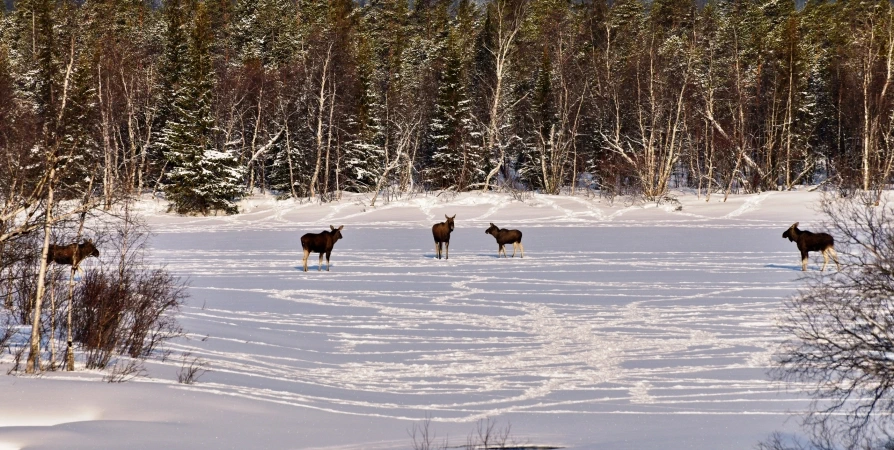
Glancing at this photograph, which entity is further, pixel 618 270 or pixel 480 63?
pixel 480 63

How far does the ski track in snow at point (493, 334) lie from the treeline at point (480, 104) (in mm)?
22645

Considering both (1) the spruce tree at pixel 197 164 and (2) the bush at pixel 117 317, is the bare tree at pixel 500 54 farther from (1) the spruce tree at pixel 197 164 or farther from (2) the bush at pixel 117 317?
(2) the bush at pixel 117 317

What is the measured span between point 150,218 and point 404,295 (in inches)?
1100

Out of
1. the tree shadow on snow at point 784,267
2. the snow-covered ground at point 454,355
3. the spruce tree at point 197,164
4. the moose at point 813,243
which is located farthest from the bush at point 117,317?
the spruce tree at point 197,164

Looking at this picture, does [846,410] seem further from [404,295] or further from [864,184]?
[864,184]

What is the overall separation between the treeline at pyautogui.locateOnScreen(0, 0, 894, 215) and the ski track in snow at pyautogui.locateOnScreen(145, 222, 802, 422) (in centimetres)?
2265

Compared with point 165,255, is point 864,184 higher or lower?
higher

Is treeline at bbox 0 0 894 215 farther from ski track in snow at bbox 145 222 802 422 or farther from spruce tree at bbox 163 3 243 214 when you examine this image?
ski track in snow at bbox 145 222 802 422

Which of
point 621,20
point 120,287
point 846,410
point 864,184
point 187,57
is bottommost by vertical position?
point 846,410

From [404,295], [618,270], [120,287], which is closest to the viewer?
[120,287]

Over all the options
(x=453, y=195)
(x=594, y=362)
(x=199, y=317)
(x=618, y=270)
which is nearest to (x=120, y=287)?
(x=199, y=317)

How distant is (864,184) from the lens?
43719 millimetres

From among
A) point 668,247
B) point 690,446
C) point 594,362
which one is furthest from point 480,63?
point 690,446

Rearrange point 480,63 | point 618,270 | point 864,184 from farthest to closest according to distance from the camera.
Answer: point 480,63, point 864,184, point 618,270
